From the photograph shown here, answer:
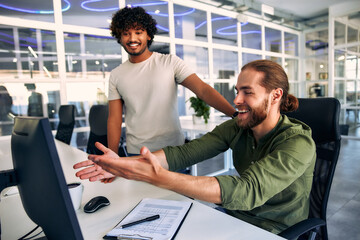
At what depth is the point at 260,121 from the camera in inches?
46.5

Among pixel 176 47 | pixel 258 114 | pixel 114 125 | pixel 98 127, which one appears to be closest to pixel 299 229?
pixel 258 114

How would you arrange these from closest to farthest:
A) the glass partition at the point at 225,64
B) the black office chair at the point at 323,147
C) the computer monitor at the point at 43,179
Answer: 1. the computer monitor at the point at 43,179
2. the black office chair at the point at 323,147
3. the glass partition at the point at 225,64

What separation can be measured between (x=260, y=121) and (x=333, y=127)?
43 centimetres

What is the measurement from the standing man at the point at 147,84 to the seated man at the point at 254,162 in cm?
39

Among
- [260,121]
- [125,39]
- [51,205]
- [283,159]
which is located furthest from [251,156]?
[125,39]

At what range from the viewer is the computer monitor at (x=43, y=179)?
48 centimetres

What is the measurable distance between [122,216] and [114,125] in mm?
942

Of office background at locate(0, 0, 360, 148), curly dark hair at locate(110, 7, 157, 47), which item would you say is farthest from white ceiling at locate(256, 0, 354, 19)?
curly dark hair at locate(110, 7, 157, 47)

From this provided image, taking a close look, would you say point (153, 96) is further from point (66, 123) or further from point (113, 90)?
point (66, 123)

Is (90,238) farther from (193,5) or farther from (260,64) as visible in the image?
(193,5)

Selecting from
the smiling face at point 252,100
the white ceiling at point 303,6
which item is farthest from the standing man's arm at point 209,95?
the white ceiling at point 303,6

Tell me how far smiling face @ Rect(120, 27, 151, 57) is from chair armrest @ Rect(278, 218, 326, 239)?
131cm

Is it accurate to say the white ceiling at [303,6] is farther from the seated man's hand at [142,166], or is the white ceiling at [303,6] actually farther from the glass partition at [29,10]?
the seated man's hand at [142,166]

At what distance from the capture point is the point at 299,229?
956 millimetres
